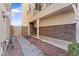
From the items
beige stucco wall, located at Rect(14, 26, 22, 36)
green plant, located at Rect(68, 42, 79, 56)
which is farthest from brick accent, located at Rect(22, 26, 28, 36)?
green plant, located at Rect(68, 42, 79, 56)

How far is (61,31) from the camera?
92.1 inches

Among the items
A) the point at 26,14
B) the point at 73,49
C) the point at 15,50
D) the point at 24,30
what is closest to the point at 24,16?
the point at 26,14

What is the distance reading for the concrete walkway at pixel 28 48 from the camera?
2291mm

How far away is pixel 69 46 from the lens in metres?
2.16

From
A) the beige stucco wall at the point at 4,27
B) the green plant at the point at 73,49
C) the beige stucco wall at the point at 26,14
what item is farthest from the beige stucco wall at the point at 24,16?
the green plant at the point at 73,49

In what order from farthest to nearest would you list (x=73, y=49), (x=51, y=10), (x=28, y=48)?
(x=51, y=10)
(x=28, y=48)
(x=73, y=49)

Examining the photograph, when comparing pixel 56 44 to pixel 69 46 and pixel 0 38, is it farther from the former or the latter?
pixel 0 38

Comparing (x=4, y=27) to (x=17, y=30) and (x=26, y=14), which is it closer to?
(x=17, y=30)

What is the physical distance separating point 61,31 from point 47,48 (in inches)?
9.9

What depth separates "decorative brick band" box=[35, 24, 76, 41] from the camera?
2254 mm

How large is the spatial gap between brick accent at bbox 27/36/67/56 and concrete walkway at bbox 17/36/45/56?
48 mm

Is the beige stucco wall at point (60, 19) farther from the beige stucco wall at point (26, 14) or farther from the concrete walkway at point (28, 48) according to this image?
the concrete walkway at point (28, 48)

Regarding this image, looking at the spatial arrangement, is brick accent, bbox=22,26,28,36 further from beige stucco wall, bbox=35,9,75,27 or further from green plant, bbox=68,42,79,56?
A: green plant, bbox=68,42,79,56

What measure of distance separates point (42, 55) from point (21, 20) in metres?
0.46
